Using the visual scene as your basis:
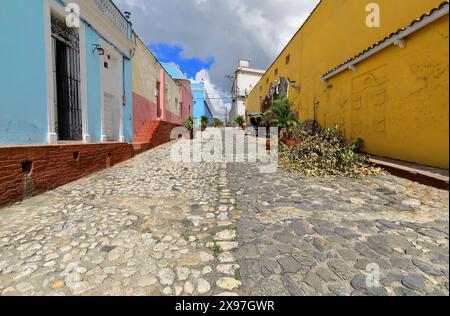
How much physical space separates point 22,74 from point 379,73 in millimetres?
5513

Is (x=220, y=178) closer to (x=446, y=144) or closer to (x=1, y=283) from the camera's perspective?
(x=1, y=283)

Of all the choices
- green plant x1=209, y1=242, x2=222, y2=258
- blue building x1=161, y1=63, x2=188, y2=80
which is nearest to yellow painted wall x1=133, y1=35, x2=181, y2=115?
green plant x1=209, y1=242, x2=222, y2=258

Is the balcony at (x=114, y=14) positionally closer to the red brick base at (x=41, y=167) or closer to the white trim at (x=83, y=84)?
the white trim at (x=83, y=84)

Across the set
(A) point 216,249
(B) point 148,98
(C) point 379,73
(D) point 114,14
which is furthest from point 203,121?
(C) point 379,73

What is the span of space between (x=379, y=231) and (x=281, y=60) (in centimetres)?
1554

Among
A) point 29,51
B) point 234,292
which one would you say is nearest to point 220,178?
point 234,292

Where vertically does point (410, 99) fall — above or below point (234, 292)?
above

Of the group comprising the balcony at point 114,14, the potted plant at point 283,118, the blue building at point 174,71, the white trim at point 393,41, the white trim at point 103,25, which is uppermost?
the blue building at point 174,71

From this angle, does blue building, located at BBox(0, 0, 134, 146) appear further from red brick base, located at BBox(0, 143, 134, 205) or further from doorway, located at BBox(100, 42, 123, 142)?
red brick base, located at BBox(0, 143, 134, 205)

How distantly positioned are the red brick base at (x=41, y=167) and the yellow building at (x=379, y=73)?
16.4 ft

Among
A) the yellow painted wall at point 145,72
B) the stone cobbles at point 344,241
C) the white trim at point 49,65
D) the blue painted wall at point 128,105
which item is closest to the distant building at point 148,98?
the yellow painted wall at point 145,72

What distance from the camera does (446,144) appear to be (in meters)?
0.64

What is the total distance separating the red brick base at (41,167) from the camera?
12.2ft

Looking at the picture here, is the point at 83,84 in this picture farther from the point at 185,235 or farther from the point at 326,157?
the point at 326,157
